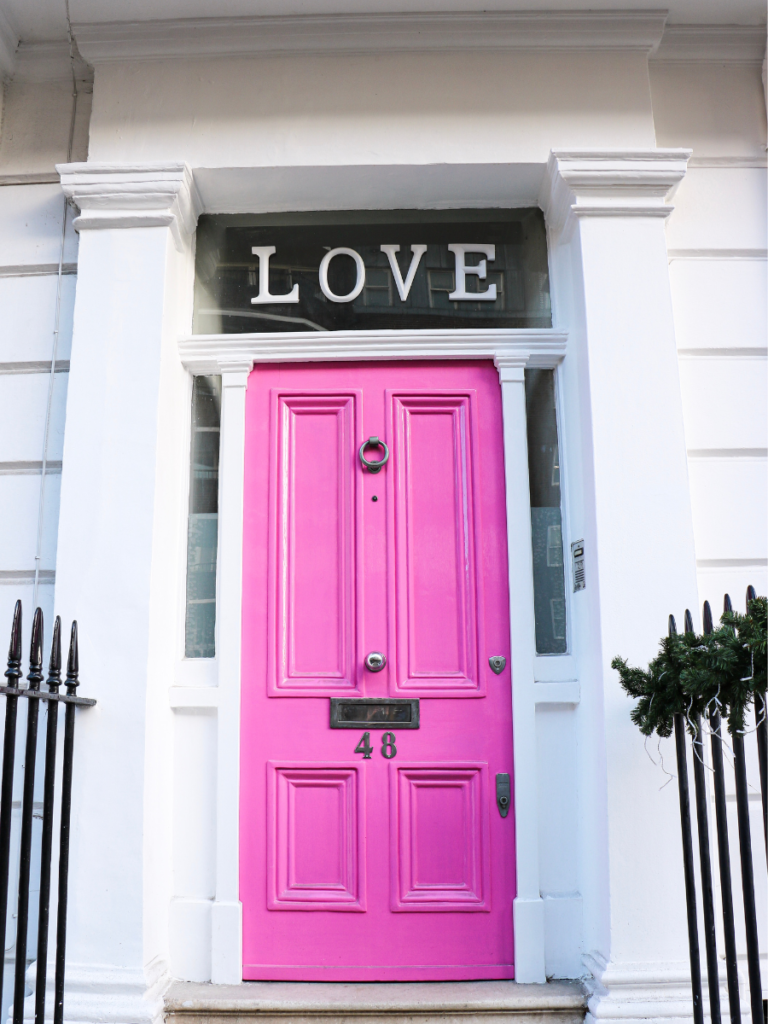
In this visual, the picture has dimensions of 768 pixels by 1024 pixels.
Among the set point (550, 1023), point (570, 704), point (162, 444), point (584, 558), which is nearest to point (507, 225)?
point (584, 558)

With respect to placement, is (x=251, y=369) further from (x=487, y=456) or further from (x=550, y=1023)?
(x=550, y=1023)

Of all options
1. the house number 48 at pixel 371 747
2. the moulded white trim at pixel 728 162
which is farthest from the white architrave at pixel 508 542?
the moulded white trim at pixel 728 162

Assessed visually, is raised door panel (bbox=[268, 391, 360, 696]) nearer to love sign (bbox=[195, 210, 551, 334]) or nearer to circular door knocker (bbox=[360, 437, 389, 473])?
circular door knocker (bbox=[360, 437, 389, 473])

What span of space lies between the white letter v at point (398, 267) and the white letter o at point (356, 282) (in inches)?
5.0

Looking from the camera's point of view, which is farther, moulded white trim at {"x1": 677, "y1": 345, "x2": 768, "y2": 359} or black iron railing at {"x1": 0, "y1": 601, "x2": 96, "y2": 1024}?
moulded white trim at {"x1": 677, "y1": 345, "x2": 768, "y2": 359}

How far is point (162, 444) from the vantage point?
11.6ft

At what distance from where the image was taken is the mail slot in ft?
11.5

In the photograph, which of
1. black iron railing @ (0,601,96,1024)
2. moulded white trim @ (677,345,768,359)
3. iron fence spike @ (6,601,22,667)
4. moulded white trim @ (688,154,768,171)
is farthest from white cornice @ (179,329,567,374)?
iron fence spike @ (6,601,22,667)

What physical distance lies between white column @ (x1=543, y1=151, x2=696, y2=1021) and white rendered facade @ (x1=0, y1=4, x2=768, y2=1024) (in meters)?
0.01

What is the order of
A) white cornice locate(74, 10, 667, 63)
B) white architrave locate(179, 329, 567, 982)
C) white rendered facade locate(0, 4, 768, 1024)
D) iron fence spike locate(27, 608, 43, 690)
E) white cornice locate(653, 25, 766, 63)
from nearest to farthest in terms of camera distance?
iron fence spike locate(27, 608, 43, 690), white rendered facade locate(0, 4, 768, 1024), white architrave locate(179, 329, 567, 982), white cornice locate(74, 10, 667, 63), white cornice locate(653, 25, 766, 63)

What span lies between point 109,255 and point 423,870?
110 inches

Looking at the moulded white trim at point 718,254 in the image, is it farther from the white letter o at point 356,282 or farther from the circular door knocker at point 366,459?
the circular door knocker at point 366,459

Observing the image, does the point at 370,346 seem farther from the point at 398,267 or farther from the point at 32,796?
the point at 32,796

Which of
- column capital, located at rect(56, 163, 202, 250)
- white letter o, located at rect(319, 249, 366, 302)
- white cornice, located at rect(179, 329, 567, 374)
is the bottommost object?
white cornice, located at rect(179, 329, 567, 374)
